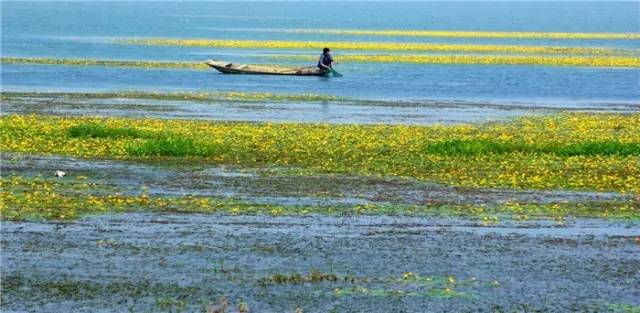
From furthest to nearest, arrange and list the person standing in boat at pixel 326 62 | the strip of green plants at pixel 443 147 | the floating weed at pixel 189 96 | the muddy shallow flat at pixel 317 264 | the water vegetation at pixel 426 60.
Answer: the water vegetation at pixel 426 60 → the person standing in boat at pixel 326 62 → the floating weed at pixel 189 96 → the strip of green plants at pixel 443 147 → the muddy shallow flat at pixel 317 264

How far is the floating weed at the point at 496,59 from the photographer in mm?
74062

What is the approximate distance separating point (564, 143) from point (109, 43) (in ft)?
233

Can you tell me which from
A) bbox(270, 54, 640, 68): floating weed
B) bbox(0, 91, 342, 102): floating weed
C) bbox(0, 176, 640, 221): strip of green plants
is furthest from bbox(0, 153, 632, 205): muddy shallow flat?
bbox(270, 54, 640, 68): floating weed

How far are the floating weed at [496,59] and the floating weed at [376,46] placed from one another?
7.85 metres

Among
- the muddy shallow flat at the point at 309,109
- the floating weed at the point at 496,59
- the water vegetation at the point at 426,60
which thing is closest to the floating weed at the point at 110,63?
the water vegetation at the point at 426,60

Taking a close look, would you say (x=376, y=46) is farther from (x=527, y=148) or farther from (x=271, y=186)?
(x=271, y=186)

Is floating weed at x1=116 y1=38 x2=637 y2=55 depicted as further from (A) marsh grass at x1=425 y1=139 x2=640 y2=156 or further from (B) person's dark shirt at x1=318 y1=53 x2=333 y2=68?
(A) marsh grass at x1=425 y1=139 x2=640 y2=156

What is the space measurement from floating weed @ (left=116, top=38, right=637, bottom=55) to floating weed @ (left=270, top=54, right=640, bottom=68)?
25.8ft

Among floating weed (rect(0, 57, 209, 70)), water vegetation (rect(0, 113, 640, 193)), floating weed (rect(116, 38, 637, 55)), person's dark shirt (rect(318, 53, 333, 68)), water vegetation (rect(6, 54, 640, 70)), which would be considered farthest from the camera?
floating weed (rect(116, 38, 637, 55))

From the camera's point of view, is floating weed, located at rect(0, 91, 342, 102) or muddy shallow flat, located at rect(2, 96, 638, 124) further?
floating weed, located at rect(0, 91, 342, 102)

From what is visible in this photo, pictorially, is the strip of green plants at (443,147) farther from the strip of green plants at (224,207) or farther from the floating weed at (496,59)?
the floating weed at (496,59)

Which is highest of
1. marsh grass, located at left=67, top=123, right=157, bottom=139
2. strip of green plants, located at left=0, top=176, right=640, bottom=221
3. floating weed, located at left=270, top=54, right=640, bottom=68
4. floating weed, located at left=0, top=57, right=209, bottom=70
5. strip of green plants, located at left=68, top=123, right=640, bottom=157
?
strip of green plants, located at left=0, top=176, right=640, bottom=221

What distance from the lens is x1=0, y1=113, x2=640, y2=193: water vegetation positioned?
24.8 metres

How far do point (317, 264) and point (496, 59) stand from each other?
207ft
